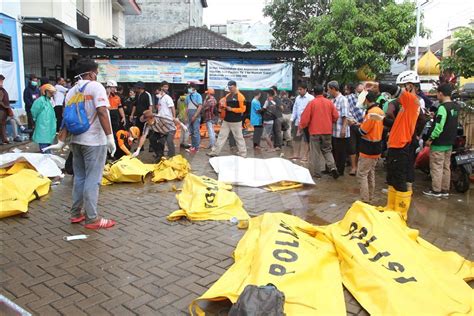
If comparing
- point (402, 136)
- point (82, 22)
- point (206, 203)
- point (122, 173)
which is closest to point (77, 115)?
point (206, 203)

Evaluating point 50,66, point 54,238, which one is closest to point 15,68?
point 50,66

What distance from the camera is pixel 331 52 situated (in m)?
18.9

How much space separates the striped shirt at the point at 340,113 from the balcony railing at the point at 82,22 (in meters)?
12.7

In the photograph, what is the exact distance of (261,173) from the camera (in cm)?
747

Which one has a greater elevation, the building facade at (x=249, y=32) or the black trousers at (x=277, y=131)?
the building facade at (x=249, y=32)

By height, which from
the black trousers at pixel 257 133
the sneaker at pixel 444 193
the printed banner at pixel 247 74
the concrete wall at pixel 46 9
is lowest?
the sneaker at pixel 444 193

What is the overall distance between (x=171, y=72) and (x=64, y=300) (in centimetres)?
1258

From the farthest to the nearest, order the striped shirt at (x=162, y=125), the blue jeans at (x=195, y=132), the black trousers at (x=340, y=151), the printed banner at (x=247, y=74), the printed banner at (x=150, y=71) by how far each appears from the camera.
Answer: the printed banner at (x=247, y=74), the printed banner at (x=150, y=71), the blue jeans at (x=195, y=132), the striped shirt at (x=162, y=125), the black trousers at (x=340, y=151)

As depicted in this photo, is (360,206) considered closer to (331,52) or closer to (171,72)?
(171,72)

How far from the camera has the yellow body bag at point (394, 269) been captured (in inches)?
118

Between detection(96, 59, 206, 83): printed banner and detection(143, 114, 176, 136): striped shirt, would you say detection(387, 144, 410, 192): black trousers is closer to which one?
detection(143, 114, 176, 136): striped shirt

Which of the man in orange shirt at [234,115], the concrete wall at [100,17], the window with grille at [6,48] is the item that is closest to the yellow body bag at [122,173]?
the man in orange shirt at [234,115]

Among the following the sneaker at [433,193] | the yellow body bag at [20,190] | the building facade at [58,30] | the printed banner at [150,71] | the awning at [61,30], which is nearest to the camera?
the yellow body bag at [20,190]

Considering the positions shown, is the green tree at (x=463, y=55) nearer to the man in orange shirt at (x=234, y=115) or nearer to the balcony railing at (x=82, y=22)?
the man in orange shirt at (x=234, y=115)
